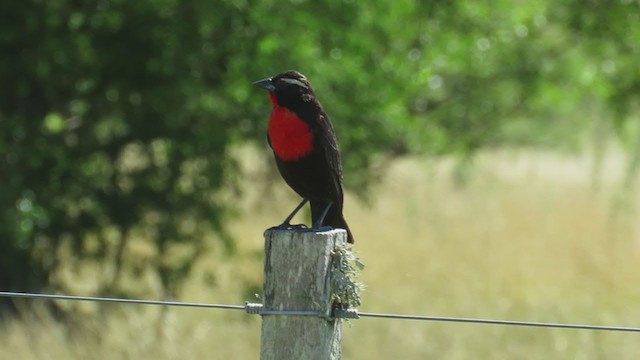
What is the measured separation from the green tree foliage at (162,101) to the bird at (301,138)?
141 inches

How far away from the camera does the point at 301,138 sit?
5.02m

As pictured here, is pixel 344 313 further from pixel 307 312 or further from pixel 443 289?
pixel 443 289

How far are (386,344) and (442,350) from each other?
41 centimetres

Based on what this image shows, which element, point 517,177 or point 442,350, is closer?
point 442,350

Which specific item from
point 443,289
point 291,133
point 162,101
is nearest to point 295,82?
point 291,133

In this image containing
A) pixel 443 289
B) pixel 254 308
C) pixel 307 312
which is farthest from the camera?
pixel 443 289

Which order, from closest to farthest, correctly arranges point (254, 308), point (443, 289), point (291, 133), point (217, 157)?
point (254, 308) < point (291, 133) < point (217, 157) < point (443, 289)

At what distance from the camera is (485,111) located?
13.0 meters

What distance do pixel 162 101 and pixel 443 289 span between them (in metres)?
3.42

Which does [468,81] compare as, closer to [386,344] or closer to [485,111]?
[485,111]

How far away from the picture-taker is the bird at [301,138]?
16.5 feet

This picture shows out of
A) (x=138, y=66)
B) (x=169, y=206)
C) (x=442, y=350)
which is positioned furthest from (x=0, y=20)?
(x=442, y=350)

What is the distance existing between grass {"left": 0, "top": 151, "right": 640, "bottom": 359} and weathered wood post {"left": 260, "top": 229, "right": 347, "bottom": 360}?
119 inches

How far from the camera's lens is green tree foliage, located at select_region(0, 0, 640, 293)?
906 cm
